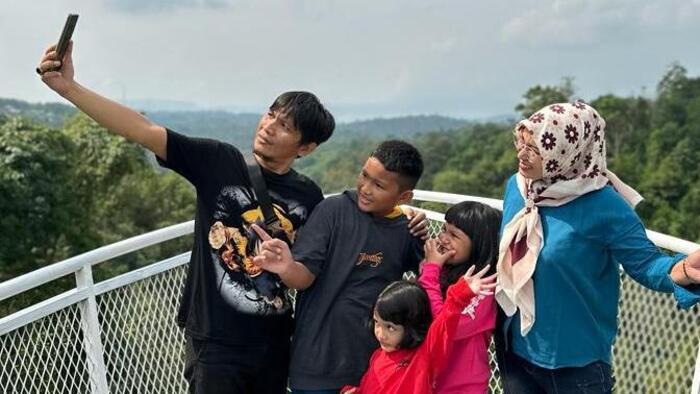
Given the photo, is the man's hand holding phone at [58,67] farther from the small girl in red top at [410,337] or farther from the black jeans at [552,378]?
the black jeans at [552,378]

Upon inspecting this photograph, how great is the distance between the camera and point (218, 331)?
90.6 inches

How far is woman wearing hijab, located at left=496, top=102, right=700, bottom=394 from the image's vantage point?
204 cm

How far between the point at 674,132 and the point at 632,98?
490cm

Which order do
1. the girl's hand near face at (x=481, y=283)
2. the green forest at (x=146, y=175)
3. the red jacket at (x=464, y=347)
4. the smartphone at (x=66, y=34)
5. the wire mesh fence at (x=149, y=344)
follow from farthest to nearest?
the green forest at (x=146, y=175) < the wire mesh fence at (x=149, y=344) < the red jacket at (x=464, y=347) < the girl's hand near face at (x=481, y=283) < the smartphone at (x=66, y=34)

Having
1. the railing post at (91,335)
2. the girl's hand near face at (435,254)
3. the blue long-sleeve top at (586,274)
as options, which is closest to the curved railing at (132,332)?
the railing post at (91,335)

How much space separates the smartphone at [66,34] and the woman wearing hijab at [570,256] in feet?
3.47

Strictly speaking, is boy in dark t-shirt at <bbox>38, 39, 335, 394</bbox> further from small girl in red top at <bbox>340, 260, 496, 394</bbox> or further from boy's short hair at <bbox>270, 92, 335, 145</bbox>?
small girl in red top at <bbox>340, 260, 496, 394</bbox>

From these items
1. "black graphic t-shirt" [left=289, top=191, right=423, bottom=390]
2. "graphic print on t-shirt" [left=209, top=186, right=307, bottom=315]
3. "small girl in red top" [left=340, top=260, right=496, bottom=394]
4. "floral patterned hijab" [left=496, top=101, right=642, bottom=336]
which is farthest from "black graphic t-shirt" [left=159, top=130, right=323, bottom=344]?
"floral patterned hijab" [left=496, top=101, right=642, bottom=336]

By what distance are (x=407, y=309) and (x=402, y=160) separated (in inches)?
15.2

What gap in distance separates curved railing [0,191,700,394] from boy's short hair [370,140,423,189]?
48 centimetres

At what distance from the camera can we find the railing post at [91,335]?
8.25ft

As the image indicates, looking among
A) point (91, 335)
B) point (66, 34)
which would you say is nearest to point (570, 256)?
point (66, 34)

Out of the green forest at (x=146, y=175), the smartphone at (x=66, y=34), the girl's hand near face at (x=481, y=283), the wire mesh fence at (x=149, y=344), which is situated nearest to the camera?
the smartphone at (x=66, y=34)

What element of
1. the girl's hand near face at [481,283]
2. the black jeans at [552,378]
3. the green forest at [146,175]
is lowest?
the green forest at [146,175]
